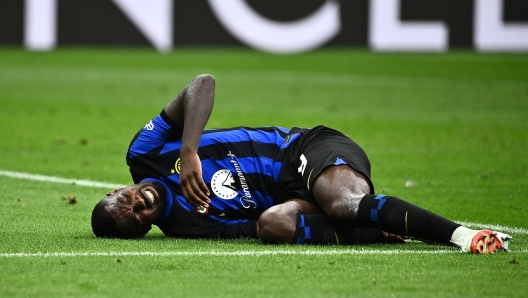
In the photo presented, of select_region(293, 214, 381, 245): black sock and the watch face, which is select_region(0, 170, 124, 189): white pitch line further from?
select_region(293, 214, 381, 245): black sock

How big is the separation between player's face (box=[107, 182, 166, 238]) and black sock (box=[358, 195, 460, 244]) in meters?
1.33

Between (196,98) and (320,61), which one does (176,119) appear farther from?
(320,61)

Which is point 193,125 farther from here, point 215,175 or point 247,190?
point 247,190

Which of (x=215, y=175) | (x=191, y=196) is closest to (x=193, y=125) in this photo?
(x=215, y=175)

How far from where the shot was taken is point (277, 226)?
19.8 feet

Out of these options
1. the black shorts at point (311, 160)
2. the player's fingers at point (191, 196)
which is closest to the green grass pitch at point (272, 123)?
the player's fingers at point (191, 196)

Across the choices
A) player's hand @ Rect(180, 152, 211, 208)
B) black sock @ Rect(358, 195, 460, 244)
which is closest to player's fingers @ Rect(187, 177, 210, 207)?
player's hand @ Rect(180, 152, 211, 208)

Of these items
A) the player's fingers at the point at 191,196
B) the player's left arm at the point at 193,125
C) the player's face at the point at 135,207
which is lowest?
the player's face at the point at 135,207

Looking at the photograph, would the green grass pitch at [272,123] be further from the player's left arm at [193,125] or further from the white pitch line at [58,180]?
the player's left arm at [193,125]

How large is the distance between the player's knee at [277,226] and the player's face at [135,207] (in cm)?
69

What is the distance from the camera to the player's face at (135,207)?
6.15 meters

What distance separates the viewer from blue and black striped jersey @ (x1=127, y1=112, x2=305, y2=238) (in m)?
6.34

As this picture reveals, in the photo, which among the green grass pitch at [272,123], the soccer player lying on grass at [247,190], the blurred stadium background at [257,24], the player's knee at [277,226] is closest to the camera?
the green grass pitch at [272,123]

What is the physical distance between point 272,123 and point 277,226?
8.88 meters
